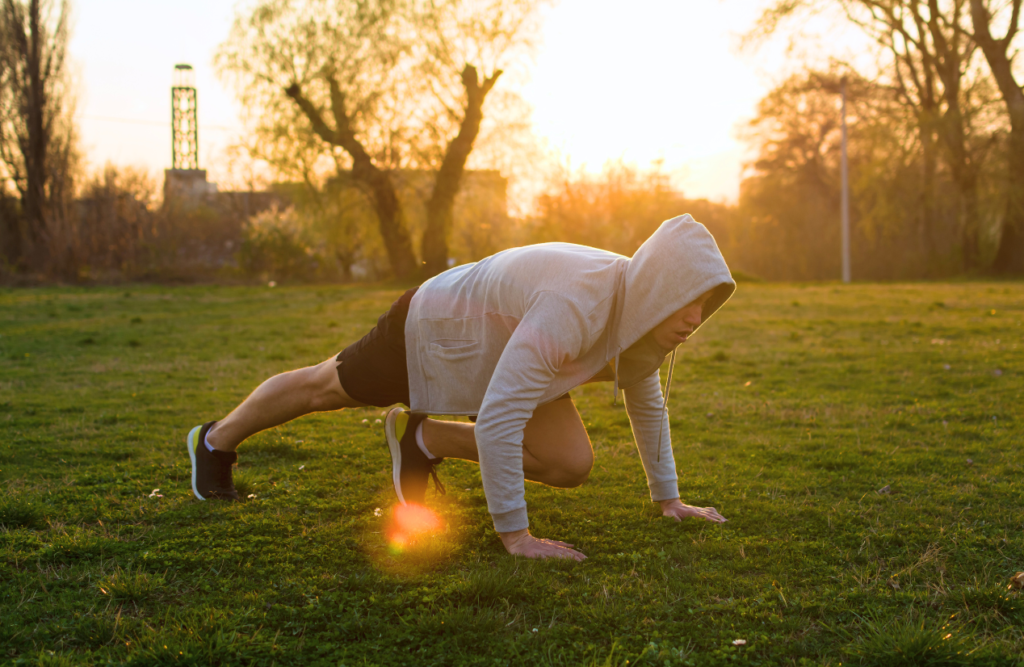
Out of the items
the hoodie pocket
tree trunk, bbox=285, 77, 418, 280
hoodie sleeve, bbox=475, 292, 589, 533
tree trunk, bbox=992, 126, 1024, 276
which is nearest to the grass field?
hoodie sleeve, bbox=475, 292, 589, 533

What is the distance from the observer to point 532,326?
2.29m

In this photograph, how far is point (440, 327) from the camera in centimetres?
262

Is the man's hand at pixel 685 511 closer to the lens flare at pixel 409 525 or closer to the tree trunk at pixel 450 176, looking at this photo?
the lens flare at pixel 409 525

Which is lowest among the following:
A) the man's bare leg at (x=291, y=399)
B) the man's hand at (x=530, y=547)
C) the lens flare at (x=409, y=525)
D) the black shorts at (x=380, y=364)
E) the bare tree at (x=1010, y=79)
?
the lens flare at (x=409, y=525)

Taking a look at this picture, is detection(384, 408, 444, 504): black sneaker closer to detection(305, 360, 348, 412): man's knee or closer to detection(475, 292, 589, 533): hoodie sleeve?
detection(305, 360, 348, 412): man's knee

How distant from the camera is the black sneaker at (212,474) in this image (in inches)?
121

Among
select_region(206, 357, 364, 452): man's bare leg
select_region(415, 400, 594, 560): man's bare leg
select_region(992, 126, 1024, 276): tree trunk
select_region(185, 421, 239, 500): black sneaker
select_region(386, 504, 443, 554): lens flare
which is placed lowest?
select_region(386, 504, 443, 554): lens flare

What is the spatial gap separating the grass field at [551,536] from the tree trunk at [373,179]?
657 inches

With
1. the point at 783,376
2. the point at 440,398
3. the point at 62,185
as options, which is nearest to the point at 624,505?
the point at 440,398

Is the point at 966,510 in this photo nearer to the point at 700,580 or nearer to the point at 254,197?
the point at 700,580

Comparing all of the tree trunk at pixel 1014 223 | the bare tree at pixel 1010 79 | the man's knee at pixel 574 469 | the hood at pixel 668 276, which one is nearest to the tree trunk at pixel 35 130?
the man's knee at pixel 574 469

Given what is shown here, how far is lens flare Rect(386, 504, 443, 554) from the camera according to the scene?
8.87 feet

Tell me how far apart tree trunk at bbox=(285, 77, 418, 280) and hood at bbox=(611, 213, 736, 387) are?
20.1m

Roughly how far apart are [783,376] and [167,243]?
20779mm
